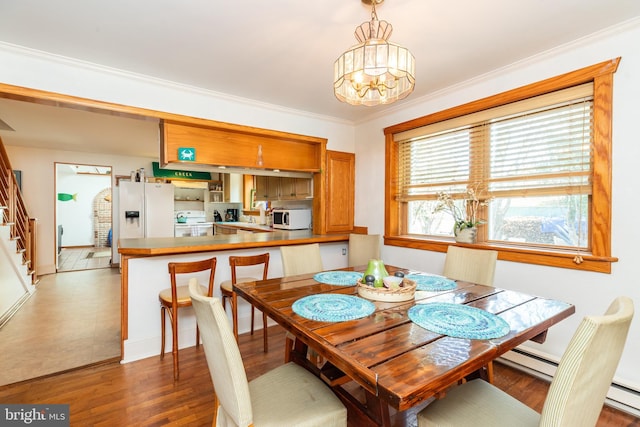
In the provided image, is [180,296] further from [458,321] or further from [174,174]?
[174,174]

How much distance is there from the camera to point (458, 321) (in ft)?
4.29

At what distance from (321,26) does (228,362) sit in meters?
1.96

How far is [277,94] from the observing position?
309 centimetres

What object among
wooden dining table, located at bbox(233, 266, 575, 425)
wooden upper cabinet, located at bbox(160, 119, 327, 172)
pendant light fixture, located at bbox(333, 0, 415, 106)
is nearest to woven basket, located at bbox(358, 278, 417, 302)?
wooden dining table, located at bbox(233, 266, 575, 425)

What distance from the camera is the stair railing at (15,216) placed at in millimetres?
4102

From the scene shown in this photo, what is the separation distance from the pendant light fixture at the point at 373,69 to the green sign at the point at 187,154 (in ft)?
5.90

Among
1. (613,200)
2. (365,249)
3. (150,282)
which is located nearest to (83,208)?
(150,282)

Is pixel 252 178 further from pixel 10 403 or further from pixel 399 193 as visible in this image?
pixel 10 403

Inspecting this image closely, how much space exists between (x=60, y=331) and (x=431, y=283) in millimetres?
3596

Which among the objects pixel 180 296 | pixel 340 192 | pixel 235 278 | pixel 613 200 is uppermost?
pixel 340 192

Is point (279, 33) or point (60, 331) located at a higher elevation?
point (279, 33)

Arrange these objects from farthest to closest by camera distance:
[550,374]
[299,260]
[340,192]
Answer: [340,192]
[299,260]
[550,374]

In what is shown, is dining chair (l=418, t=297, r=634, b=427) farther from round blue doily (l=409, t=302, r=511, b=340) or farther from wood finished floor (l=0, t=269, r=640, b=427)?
wood finished floor (l=0, t=269, r=640, b=427)

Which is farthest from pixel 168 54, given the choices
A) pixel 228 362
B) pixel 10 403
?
pixel 10 403
